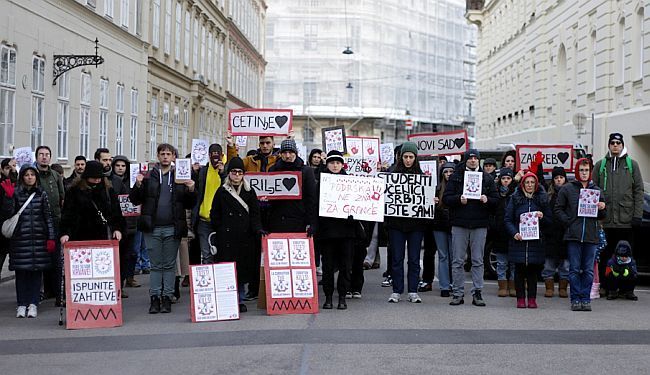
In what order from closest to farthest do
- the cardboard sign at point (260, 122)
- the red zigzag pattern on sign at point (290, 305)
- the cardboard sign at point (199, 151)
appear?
the red zigzag pattern on sign at point (290, 305), the cardboard sign at point (260, 122), the cardboard sign at point (199, 151)

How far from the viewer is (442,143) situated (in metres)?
16.3

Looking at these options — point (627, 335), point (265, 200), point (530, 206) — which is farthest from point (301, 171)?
point (627, 335)

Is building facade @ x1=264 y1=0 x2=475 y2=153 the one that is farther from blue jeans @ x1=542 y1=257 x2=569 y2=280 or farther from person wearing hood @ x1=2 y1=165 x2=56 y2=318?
person wearing hood @ x1=2 y1=165 x2=56 y2=318

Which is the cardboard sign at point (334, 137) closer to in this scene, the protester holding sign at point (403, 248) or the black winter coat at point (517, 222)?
the protester holding sign at point (403, 248)

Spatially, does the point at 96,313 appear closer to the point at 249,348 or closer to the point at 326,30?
the point at 249,348

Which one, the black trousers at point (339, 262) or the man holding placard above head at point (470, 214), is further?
the man holding placard above head at point (470, 214)

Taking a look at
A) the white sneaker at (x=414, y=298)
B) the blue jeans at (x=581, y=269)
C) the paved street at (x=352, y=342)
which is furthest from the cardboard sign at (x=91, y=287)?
the blue jeans at (x=581, y=269)

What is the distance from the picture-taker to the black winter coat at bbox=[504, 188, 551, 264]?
39.5 ft

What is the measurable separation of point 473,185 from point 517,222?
2.49ft

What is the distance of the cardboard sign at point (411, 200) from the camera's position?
Answer: 12375mm

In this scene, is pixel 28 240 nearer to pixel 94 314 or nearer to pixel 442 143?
pixel 94 314

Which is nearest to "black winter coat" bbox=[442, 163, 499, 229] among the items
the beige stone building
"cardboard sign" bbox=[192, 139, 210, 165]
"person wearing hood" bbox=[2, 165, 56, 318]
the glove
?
"person wearing hood" bbox=[2, 165, 56, 318]

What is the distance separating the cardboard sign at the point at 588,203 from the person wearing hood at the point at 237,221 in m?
3.96

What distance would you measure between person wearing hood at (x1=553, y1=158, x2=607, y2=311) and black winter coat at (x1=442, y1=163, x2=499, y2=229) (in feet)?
2.96
